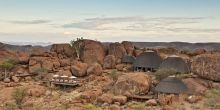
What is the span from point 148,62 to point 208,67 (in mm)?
12669

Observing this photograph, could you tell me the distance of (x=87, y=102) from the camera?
3784 cm

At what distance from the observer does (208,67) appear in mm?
42062

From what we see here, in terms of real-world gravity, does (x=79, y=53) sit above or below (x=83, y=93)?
above

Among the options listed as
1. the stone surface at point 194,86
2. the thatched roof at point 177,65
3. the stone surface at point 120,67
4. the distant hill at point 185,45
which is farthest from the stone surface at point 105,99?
the distant hill at point 185,45

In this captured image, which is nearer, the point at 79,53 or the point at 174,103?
the point at 174,103

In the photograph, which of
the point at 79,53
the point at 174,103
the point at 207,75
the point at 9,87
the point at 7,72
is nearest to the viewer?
the point at 174,103

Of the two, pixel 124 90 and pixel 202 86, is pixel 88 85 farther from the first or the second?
pixel 202 86

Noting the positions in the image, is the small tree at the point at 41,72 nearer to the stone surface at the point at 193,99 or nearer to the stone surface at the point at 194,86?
the stone surface at the point at 194,86

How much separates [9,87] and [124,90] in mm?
16018

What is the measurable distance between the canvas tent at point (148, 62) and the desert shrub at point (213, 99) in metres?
15.4

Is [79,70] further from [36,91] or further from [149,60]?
[149,60]

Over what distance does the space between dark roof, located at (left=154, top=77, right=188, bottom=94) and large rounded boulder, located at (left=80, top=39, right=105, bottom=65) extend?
68.1ft

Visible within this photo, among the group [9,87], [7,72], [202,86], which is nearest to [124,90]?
[202,86]

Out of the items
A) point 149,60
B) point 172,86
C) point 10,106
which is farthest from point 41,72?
point 172,86
